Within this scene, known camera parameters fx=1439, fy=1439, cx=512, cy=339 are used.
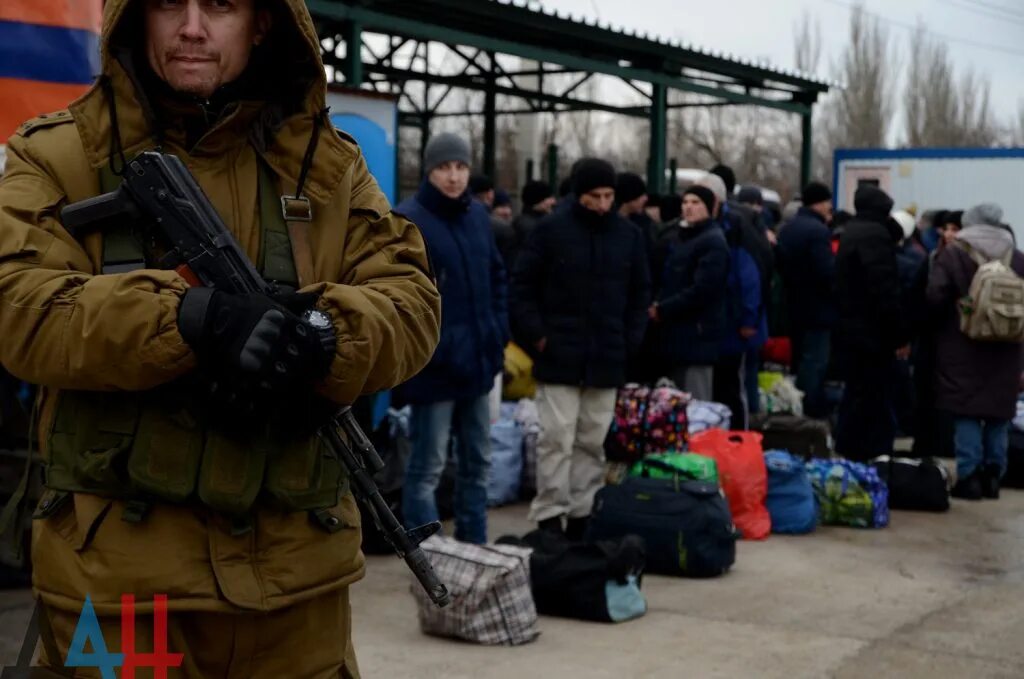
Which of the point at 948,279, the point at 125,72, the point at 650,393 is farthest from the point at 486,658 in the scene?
the point at 948,279

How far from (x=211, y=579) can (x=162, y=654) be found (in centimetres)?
15

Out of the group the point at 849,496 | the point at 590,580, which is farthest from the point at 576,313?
the point at 849,496

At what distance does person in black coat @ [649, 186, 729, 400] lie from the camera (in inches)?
347

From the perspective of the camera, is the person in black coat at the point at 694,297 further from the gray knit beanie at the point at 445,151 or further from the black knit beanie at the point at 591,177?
the gray knit beanie at the point at 445,151

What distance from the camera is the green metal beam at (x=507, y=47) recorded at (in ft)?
33.4

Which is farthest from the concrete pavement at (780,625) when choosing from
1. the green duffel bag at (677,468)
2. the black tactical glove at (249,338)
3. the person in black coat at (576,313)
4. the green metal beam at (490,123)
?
the green metal beam at (490,123)

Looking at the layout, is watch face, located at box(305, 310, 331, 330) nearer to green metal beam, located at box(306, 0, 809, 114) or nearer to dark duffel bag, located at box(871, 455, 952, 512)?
dark duffel bag, located at box(871, 455, 952, 512)

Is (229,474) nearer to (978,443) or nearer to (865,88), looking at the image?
(978,443)

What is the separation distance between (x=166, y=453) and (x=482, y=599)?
10.8 ft

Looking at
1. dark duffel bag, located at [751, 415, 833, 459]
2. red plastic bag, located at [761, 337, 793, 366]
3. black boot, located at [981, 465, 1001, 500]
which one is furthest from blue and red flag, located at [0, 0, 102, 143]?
red plastic bag, located at [761, 337, 793, 366]

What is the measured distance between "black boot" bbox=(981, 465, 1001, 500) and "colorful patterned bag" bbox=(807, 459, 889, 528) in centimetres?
130

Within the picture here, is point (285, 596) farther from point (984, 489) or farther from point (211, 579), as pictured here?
point (984, 489)

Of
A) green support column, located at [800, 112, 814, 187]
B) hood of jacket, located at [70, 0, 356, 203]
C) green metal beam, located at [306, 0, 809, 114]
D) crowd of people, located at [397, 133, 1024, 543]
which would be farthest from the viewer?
green support column, located at [800, 112, 814, 187]

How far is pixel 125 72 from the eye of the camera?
8.24 ft
